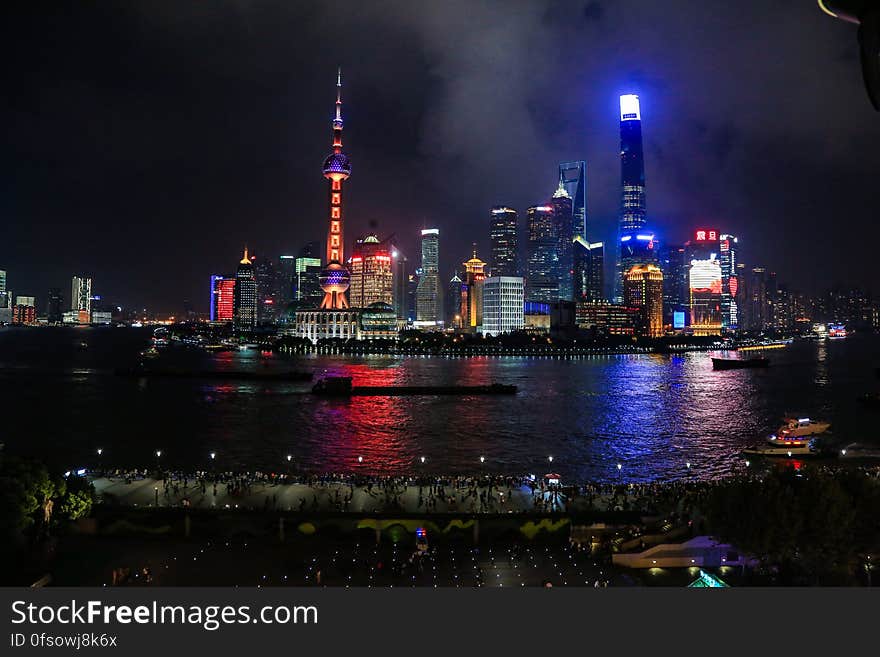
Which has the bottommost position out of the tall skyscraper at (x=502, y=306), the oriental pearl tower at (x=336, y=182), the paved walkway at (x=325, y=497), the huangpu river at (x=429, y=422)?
the huangpu river at (x=429, y=422)

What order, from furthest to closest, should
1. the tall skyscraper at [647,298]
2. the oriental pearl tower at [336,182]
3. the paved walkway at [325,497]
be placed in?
1. the tall skyscraper at [647,298]
2. the oriental pearl tower at [336,182]
3. the paved walkway at [325,497]

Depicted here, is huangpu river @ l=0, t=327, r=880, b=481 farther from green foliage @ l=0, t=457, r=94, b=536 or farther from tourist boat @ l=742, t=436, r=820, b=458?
green foliage @ l=0, t=457, r=94, b=536

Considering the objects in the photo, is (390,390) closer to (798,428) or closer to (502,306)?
(798,428)

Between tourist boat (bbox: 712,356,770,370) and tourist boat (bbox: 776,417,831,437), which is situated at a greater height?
tourist boat (bbox: 712,356,770,370)

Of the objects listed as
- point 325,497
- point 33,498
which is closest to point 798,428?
point 325,497

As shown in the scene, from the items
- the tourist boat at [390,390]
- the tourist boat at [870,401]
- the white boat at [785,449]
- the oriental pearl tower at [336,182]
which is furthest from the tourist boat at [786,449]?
the oriental pearl tower at [336,182]

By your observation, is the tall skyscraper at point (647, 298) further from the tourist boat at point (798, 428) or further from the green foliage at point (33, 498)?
the green foliage at point (33, 498)

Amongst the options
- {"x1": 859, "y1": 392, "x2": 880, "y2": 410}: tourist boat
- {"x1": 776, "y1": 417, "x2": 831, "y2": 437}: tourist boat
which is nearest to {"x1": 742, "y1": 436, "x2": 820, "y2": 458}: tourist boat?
{"x1": 776, "y1": 417, "x2": 831, "y2": 437}: tourist boat
